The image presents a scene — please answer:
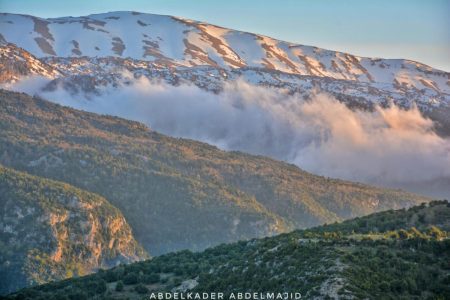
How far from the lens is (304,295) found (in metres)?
81.6

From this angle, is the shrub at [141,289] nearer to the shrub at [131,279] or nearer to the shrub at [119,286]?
the shrub at [119,286]

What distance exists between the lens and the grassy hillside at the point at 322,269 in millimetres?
83438

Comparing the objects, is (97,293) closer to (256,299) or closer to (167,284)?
(167,284)

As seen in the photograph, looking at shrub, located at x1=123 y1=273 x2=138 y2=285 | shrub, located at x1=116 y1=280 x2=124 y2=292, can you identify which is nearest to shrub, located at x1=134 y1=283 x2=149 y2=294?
shrub, located at x1=116 y1=280 x2=124 y2=292

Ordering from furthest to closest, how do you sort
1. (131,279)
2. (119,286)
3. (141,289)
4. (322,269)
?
(131,279)
(119,286)
(141,289)
(322,269)

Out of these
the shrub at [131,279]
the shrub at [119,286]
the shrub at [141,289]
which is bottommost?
the shrub at [141,289]

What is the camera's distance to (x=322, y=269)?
86.8 m

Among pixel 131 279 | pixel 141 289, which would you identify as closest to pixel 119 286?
pixel 131 279

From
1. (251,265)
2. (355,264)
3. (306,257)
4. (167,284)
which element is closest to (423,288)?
(355,264)

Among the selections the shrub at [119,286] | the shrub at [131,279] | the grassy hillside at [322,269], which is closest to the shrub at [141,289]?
the grassy hillside at [322,269]

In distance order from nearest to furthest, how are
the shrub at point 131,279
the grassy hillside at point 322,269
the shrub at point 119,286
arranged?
the grassy hillside at point 322,269
the shrub at point 119,286
the shrub at point 131,279

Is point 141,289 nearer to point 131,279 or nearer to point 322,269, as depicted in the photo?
point 131,279

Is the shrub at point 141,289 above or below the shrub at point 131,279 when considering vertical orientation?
below

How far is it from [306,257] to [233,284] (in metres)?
7.12
